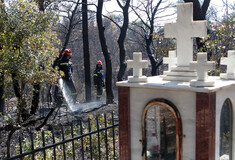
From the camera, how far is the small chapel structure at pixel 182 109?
9.39 feet

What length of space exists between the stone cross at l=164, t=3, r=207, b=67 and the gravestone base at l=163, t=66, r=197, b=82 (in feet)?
0.22

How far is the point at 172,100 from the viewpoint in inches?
120

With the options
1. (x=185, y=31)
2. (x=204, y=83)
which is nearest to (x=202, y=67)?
(x=204, y=83)

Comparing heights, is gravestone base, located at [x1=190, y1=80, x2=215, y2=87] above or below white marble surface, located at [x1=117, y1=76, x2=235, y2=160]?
above

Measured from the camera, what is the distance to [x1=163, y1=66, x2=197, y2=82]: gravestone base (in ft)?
10.7

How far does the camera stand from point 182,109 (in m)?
2.99

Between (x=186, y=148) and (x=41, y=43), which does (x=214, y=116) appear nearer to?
(x=186, y=148)

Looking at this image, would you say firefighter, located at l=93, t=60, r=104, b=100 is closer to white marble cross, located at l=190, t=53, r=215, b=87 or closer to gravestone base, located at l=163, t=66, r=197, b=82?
gravestone base, located at l=163, t=66, r=197, b=82

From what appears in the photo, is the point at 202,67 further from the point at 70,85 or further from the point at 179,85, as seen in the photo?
the point at 70,85

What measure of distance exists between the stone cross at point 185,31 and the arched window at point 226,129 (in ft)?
2.14

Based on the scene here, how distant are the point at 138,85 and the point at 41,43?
449 centimetres

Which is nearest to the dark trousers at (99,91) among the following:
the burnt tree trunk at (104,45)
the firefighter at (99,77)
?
the firefighter at (99,77)

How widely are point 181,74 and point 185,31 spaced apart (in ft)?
1.65

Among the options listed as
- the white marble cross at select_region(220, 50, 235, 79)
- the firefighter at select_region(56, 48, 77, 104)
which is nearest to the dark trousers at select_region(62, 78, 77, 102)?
the firefighter at select_region(56, 48, 77, 104)
